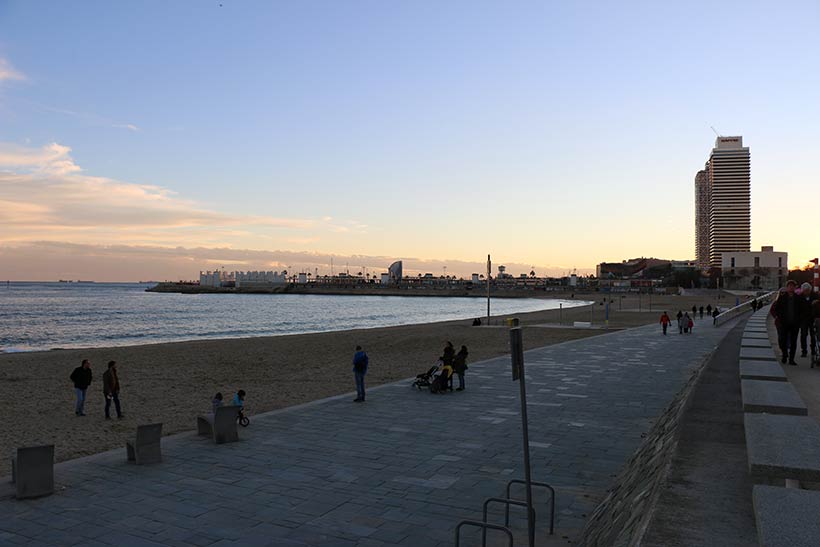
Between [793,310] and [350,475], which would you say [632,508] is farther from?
[793,310]

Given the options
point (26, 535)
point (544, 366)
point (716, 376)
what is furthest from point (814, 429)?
point (544, 366)

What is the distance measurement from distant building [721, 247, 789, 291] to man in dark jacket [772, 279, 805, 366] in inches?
6584

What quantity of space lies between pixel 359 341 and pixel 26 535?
31.0m

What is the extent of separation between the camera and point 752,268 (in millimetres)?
174375

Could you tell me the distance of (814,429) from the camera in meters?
4.50

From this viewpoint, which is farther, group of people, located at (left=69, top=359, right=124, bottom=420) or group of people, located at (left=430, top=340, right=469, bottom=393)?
group of people, located at (left=430, top=340, right=469, bottom=393)

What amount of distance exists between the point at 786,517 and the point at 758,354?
8.13 metres

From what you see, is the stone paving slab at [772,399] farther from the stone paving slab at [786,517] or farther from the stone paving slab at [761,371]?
the stone paving slab at [786,517]

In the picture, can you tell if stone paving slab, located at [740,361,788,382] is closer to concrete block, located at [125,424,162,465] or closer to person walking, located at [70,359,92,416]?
concrete block, located at [125,424,162,465]

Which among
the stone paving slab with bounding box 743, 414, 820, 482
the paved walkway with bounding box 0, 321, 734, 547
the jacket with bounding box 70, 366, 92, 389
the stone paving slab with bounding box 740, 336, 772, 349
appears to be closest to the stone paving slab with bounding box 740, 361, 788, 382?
the paved walkway with bounding box 0, 321, 734, 547

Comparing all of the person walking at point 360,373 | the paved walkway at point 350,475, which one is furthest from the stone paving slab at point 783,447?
the person walking at point 360,373

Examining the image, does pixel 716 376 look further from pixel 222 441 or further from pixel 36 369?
pixel 36 369

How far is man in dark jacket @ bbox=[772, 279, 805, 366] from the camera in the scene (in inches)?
442

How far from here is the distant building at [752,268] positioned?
541 feet
